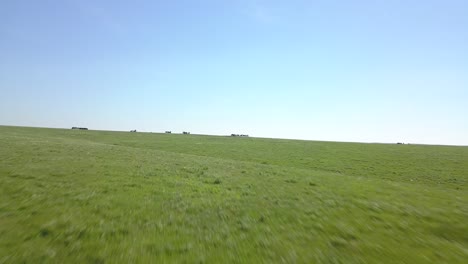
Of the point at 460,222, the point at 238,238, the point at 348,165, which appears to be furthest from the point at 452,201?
the point at 348,165

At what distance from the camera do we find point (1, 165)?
25.1 m

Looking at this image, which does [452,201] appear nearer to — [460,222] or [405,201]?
[405,201]

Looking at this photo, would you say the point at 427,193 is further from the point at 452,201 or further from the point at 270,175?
the point at 270,175

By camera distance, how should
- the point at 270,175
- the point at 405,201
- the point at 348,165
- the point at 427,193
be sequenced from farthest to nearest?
the point at 348,165
the point at 270,175
the point at 427,193
the point at 405,201

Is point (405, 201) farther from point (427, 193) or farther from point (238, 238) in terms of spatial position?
point (238, 238)

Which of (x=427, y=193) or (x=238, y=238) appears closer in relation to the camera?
(x=238, y=238)

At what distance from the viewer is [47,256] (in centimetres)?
955

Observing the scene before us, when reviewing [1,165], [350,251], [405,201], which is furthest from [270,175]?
[1,165]

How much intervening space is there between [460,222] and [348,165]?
1305 inches

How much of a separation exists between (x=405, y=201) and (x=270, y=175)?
12.4 m

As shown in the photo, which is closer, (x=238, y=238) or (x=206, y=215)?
(x=238, y=238)

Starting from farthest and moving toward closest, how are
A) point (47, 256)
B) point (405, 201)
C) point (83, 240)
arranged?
1. point (405, 201)
2. point (83, 240)
3. point (47, 256)

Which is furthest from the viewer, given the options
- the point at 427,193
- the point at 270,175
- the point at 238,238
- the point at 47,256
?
the point at 270,175

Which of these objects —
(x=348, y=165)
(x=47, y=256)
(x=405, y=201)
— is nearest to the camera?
(x=47, y=256)
